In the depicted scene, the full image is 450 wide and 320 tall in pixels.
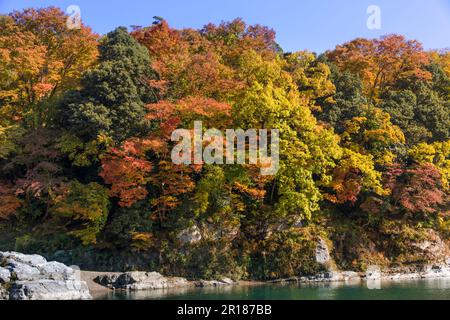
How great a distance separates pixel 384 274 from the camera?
25484 millimetres

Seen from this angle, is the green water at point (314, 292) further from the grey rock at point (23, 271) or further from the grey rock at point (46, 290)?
the grey rock at point (23, 271)

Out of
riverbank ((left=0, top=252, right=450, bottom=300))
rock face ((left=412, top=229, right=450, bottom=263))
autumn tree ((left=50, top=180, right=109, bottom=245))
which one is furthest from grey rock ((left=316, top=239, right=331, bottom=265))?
autumn tree ((left=50, top=180, right=109, bottom=245))

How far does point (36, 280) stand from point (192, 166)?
28.2 ft

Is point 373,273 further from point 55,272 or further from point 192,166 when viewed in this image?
point 55,272

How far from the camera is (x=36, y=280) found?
1852 centimetres

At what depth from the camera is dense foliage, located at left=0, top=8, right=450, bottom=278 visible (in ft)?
81.4

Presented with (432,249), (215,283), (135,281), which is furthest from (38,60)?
(432,249)

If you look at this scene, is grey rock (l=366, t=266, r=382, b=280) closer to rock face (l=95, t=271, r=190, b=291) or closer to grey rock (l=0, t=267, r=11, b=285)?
rock face (l=95, t=271, r=190, b=291)

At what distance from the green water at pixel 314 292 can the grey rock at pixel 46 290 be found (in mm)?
1273

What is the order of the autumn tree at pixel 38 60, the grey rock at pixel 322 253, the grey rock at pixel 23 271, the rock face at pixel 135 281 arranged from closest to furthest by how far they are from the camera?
the grey rock at pixel 23 271 → the rock face at pixel 135 281 → the grey rock at pixel 322 253 → the autumn tree at pixel 38 60

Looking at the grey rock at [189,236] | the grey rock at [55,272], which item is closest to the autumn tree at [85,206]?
the grey rock at [189,236]

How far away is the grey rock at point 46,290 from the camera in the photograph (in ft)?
58.0

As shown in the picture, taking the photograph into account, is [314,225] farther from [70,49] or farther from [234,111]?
[70,49]
